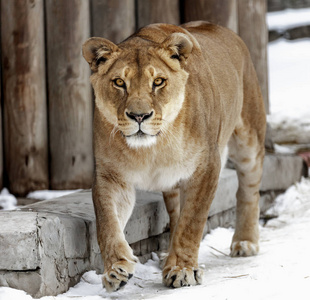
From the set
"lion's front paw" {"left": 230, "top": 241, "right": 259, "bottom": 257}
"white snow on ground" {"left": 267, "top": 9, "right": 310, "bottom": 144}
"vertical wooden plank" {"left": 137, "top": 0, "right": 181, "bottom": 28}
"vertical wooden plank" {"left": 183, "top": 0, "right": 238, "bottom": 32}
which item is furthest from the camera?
"white snow on ground" {"left": 267, "top": 9, "right": 310, "bottom": 144}

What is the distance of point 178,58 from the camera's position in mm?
3645

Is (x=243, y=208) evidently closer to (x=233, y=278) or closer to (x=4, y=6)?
(x=233, y=278)

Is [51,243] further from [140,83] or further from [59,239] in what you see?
[140,83]

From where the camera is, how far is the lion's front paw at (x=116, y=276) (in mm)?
3225

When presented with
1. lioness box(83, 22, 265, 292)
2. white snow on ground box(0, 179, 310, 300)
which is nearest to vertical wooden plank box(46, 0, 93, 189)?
white snow on ground box(0, 179, 310, 300)

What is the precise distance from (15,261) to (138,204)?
3.64 ft

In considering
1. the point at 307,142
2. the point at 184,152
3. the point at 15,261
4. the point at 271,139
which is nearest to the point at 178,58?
the point at 184,152

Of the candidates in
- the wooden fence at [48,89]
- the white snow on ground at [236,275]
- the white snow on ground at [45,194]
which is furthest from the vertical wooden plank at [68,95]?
the white snow on ground at [236,275]

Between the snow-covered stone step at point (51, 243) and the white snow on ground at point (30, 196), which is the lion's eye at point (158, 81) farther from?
the white snow on ground at point (30, 196)

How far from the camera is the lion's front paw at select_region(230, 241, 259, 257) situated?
4.50m

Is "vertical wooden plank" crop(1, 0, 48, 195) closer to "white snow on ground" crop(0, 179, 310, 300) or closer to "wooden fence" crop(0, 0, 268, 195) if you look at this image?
"wooden fence" crop(0, 0, 268, 195)

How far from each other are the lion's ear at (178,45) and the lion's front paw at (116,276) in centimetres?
101

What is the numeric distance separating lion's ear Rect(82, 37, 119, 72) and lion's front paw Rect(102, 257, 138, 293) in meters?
0.98

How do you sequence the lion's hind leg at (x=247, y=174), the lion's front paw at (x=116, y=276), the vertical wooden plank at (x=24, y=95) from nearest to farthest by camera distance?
the lion's front paw at (x=116, y=276), the lion's hind leg at (x=247, y=174), the vertical wooden plank at (x=24, y=95)
